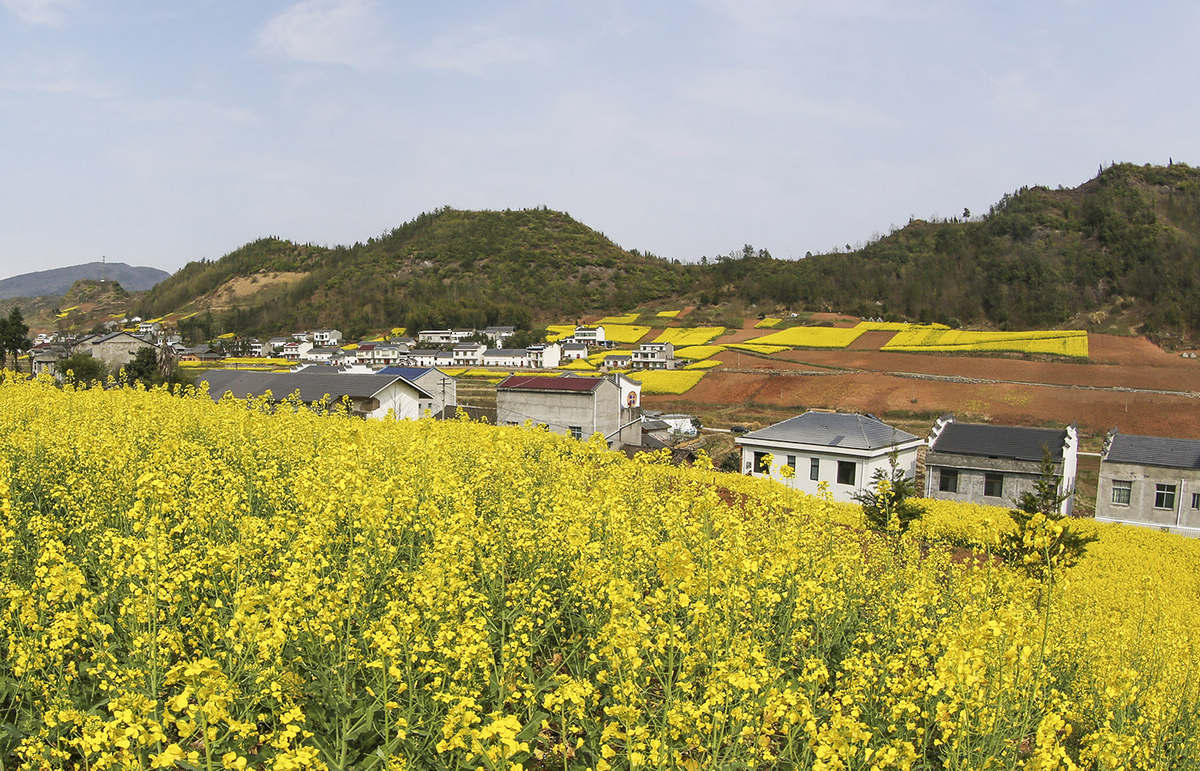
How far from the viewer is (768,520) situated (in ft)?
28.5

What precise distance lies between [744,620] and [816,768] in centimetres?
269

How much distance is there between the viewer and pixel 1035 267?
361 ft

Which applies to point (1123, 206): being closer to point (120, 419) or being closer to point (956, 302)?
point (956, 302)

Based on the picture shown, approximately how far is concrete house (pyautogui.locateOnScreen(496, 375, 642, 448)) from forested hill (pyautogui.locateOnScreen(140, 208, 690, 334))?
279 ft

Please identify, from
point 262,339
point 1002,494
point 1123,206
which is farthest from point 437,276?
point 1002,494

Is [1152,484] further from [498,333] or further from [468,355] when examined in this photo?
[498,333]

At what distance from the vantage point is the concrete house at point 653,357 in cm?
8394

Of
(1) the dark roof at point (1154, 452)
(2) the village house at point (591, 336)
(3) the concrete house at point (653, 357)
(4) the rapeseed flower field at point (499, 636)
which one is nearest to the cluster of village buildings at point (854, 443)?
(1) the dark roof at point (1154, 452)

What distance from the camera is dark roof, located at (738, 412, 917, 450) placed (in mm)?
32188

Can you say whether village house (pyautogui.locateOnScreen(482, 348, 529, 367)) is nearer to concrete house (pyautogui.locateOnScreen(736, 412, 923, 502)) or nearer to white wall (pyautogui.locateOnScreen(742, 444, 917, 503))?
concrete house (pyautogui.locateOnScreen(736, 412, 923, 502))

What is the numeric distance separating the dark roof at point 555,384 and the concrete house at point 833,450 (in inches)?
372

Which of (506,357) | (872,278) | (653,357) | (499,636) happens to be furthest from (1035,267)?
(499,636)

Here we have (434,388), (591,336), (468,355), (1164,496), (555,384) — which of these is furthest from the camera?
(591,336)

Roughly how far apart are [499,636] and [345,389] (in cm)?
3260
